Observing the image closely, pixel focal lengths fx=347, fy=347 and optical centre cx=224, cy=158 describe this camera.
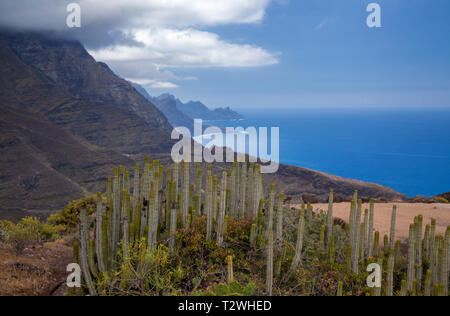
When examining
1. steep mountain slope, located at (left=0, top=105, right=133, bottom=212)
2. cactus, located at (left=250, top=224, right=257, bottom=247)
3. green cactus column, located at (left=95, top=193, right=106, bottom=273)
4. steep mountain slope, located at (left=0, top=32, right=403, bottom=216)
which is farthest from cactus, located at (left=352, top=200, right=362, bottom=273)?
steep mountain slope, located at (left=0, top=105, right=133, bottom=212)

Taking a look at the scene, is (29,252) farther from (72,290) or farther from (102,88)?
(102,88)

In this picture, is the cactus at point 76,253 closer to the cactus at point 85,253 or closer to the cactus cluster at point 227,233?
the cactus cluster at point 227,233

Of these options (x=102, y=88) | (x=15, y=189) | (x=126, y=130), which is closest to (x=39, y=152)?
(x=15, y=189)

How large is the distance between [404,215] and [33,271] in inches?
546

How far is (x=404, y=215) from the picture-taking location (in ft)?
48.6

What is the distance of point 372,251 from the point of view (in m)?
9.29

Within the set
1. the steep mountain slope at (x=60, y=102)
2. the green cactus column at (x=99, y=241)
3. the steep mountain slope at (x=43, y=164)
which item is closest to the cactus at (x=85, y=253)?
the green cactus column at (x=99, y=241)

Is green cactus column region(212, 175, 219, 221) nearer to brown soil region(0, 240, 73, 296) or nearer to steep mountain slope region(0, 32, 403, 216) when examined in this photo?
brown soil region(0, 240, 73, 296)

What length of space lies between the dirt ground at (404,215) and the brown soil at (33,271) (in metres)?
10.1

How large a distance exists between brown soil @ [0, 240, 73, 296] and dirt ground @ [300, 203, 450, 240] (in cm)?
1015

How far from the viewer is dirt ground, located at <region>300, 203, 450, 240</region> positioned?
1273 cm

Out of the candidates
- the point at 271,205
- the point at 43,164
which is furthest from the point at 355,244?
the point at 43,164

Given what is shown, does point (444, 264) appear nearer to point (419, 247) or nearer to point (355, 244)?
point (419, 247)
